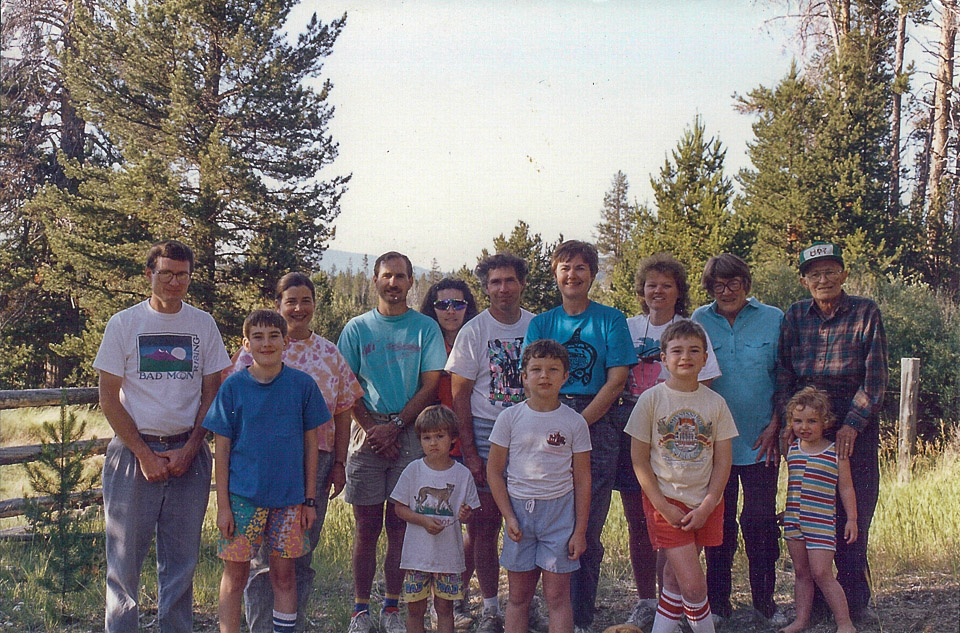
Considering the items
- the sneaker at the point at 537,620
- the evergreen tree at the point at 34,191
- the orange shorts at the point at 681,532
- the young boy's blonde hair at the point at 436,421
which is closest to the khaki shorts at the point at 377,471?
the young boy's blonde hair at the point at 436,421

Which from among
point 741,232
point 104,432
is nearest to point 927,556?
point 741,232

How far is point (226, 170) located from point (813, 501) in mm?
17374

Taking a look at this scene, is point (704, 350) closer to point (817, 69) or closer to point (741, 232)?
point (741, 232)

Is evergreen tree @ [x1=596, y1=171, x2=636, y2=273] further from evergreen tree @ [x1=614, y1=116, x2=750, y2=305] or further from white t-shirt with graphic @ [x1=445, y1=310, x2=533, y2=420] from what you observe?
white t-shirt with graphic @ [x1=445, y1=310, x2=533, y2=420]

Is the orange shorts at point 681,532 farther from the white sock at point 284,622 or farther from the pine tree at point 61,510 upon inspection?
the pine tree at point 61,510

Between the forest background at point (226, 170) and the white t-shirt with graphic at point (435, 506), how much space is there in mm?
15382

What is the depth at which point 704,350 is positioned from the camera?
367 centimetres

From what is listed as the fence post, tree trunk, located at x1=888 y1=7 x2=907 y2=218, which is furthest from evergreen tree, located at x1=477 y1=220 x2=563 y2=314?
the fence post

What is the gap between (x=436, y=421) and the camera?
151 inches

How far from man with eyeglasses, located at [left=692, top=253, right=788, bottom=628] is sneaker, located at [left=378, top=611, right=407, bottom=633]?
70.6 inches

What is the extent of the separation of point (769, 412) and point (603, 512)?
1120 mm

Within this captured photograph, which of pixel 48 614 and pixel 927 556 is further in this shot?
pixel 927 556

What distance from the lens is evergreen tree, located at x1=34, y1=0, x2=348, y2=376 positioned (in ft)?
62.1

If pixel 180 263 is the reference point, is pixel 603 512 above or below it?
below
